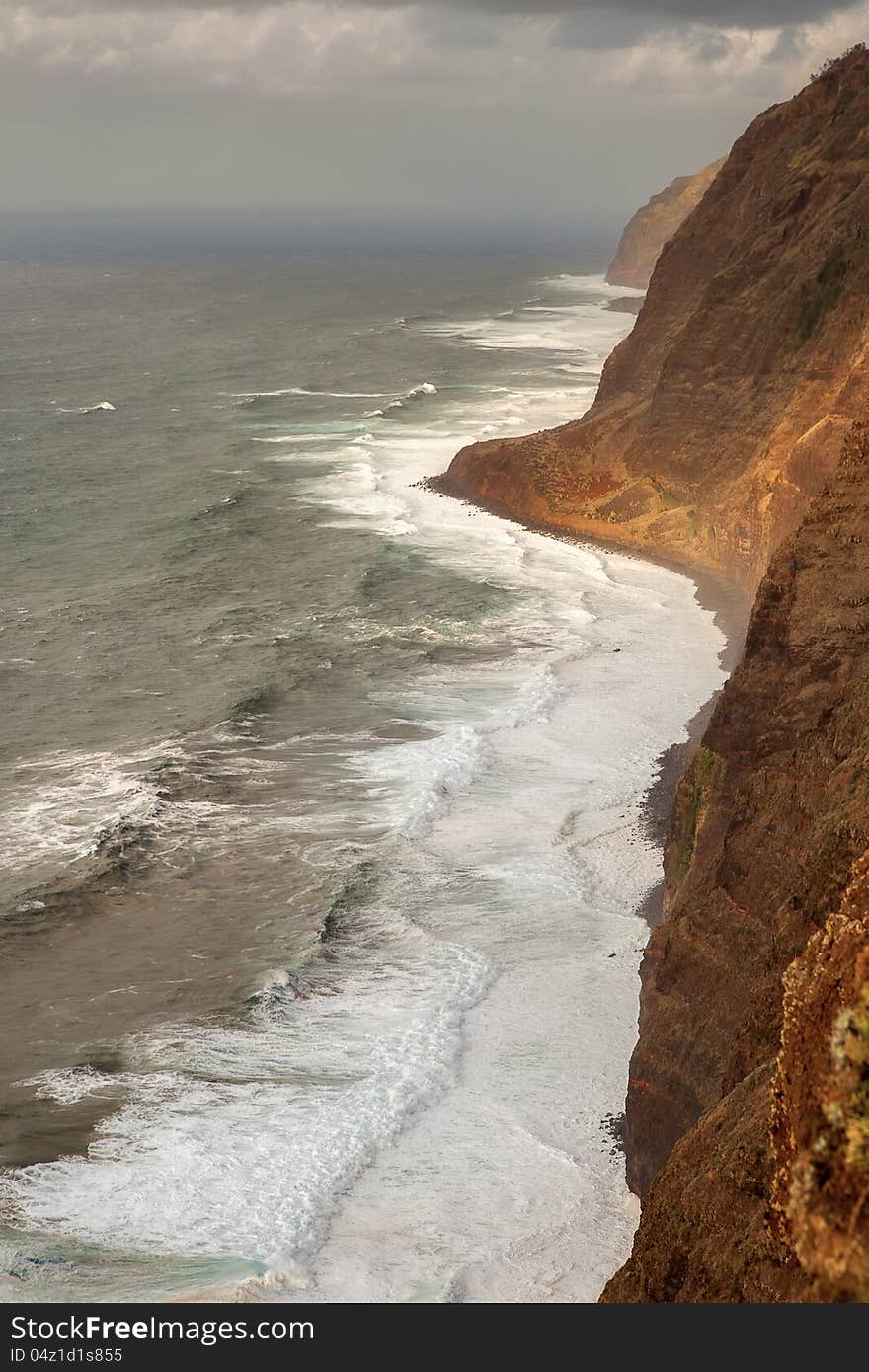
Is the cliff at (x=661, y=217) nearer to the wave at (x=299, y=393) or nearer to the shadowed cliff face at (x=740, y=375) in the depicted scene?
the wave at (x=299, y=393)

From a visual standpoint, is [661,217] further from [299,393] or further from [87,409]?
[87,409]

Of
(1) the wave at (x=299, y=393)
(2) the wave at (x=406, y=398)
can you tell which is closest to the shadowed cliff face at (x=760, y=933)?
(2) the wave at (x=406, y=398)

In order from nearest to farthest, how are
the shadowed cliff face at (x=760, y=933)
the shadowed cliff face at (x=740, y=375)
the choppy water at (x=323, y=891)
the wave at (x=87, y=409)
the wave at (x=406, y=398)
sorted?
the shadowed cliff face at (x=760, y=933) → the choppy water at (x=323, y=891) → the shadowed cliff face at (x=740, y=375) → the wave at (x=406, y=398) → the wave at (x=87, y=409)

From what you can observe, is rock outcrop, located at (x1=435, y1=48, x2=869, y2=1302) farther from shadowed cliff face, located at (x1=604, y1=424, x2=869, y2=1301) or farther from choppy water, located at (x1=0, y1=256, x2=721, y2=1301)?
choppy water, located at (x1=0, y1=256, x2=721, y2=1301)

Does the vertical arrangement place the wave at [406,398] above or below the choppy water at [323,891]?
above

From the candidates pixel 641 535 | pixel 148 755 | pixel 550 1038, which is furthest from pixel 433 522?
pixel 550 1038

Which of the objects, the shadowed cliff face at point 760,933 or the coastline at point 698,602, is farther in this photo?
the coastline at point 698,602
